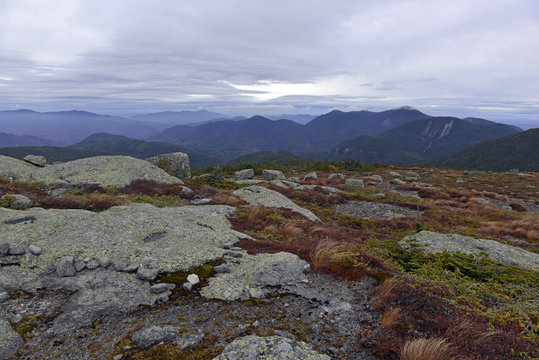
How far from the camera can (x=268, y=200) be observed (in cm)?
2003

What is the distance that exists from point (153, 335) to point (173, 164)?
102 feet

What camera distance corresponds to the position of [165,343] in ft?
16.6

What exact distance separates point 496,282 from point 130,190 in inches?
864

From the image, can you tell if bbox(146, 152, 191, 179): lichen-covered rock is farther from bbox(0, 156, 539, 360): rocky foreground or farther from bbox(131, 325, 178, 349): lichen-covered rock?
bbox(131, 325, 178, 349): lichen-covered rock

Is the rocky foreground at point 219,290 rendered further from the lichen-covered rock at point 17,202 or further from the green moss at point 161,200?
the green moss at point 161,200

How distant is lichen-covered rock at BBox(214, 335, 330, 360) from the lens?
15.2ft

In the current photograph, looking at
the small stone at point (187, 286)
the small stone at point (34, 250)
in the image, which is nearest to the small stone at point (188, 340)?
the small stone at point (187, 286)

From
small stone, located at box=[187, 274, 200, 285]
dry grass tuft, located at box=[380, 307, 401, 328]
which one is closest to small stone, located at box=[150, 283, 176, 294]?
small stone, located at box=[187, 274, 200, 285]

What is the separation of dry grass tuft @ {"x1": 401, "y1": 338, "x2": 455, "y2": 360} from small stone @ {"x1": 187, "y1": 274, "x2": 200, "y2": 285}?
5.06 meters

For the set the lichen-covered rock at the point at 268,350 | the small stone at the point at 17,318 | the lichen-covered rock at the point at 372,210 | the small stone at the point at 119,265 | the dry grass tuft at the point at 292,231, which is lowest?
the lichen-covered rock at the point at 372,210

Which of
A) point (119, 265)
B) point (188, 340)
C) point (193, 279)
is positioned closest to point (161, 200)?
point (119, 265)

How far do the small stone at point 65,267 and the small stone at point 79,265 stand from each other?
84 mm

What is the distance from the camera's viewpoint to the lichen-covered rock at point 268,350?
4.64 metres

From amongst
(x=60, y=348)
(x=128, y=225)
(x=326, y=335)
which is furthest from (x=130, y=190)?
(x=326, y=335)
